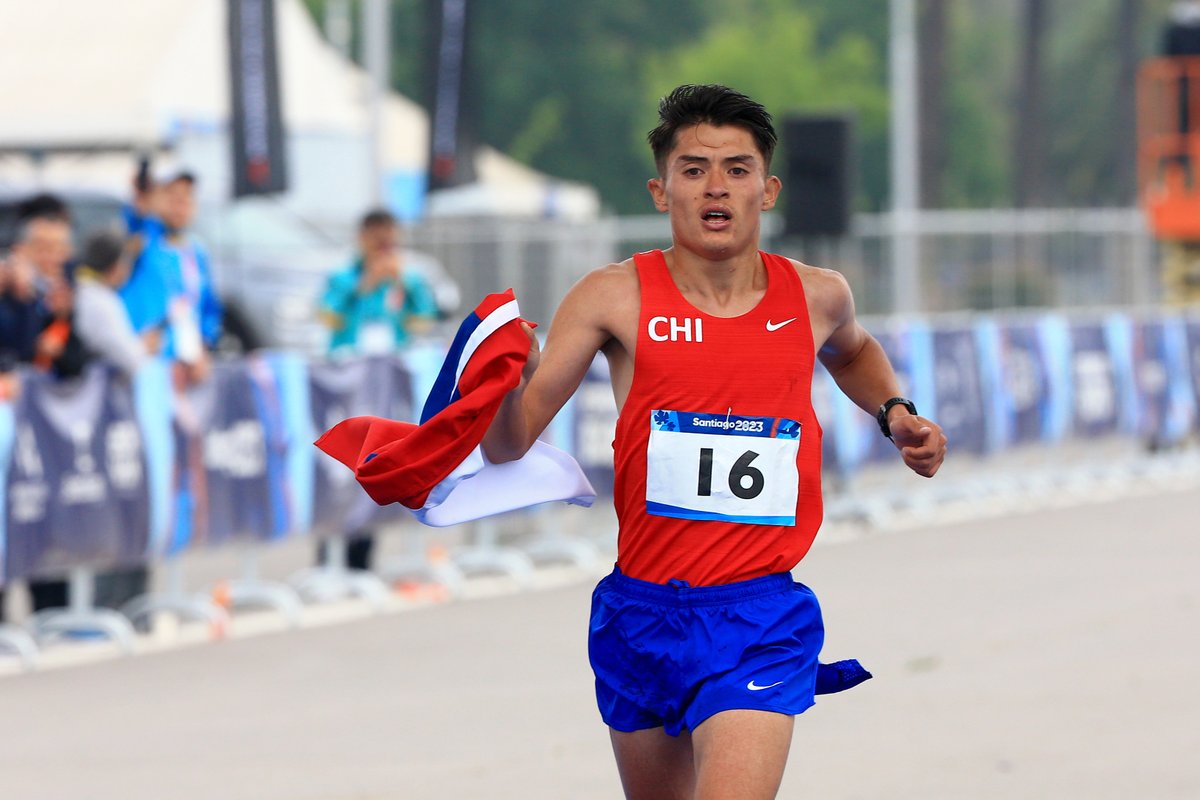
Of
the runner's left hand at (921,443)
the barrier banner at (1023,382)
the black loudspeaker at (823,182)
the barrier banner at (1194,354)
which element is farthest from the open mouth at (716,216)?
the barrier banner at (1194,354)

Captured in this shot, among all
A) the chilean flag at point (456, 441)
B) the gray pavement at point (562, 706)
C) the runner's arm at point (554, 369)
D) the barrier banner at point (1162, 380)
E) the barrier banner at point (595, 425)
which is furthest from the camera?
the barrier banner at point (1162, 380)

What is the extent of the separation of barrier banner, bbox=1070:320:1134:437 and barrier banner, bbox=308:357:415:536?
7093mm

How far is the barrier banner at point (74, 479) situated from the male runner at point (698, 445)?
5.31 meters

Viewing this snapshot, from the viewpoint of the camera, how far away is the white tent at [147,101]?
24.4m

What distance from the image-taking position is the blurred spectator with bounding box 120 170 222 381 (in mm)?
10930

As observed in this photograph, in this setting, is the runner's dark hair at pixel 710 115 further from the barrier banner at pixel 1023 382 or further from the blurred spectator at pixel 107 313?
the barrier banner at pixel 1023 382

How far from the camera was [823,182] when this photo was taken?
18062 millimetres

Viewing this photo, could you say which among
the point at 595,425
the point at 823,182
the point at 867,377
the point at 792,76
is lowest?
the point at 595,425

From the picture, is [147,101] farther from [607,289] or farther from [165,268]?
[607,289]

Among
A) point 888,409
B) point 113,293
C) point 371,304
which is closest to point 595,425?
point 371,304

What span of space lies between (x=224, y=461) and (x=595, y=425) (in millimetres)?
2975

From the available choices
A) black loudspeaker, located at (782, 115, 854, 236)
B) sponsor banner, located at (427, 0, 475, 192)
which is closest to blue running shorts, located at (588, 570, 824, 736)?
black loudspeaker, located at (782, 115, 854, 236)

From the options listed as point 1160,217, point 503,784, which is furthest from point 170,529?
point 1160,217

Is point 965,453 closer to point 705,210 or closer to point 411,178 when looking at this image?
point 705,210
